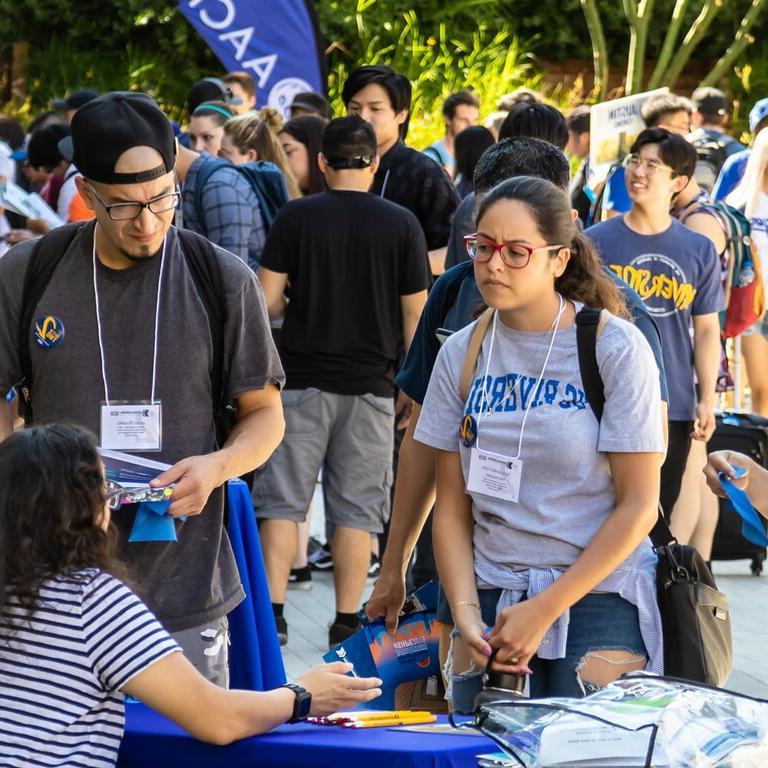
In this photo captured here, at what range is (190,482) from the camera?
3227 millimetres

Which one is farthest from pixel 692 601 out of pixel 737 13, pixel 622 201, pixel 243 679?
pixel 737 13

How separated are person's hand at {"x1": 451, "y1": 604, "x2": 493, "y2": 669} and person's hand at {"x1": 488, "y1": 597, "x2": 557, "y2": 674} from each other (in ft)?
0.09

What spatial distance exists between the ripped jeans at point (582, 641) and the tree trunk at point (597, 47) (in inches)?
643

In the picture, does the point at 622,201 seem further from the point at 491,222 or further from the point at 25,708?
the point at 25,708

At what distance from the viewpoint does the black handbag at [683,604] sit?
333cm

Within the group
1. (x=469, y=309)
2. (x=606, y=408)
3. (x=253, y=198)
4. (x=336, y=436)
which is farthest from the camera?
(x=253, y=198)

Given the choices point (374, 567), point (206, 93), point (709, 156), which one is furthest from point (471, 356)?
point (709, 156)

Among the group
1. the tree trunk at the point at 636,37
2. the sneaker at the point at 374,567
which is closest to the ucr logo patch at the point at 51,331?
the sneaker at the point at 374,567

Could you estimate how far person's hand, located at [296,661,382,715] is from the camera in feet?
9.45

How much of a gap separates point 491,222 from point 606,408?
0.50 m

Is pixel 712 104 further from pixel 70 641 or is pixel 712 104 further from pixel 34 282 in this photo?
pixel 70 641

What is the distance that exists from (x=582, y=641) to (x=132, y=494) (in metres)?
1.07

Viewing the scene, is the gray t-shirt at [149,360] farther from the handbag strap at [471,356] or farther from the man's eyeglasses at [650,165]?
the man's eyeglasses at [650,165]

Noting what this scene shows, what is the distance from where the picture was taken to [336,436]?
6445 millimetres
